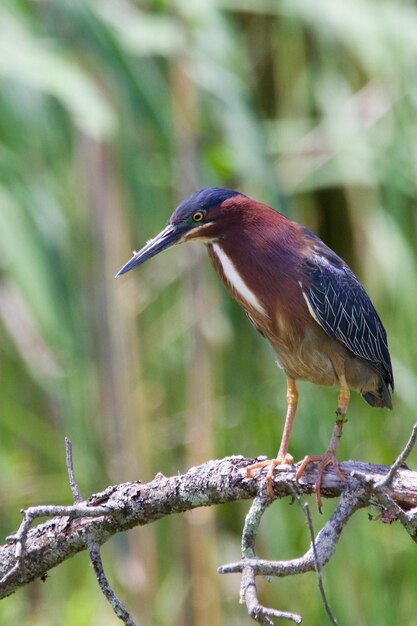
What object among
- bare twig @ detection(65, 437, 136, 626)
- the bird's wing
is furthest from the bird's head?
bare twig @ detection(65, 437, 136, 626)

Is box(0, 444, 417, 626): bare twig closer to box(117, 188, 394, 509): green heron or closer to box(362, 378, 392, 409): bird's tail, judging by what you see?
box(117, 188, 394, 509): green heron

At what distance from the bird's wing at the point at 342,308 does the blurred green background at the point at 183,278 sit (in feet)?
1.91

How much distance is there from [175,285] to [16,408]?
0.96 meters

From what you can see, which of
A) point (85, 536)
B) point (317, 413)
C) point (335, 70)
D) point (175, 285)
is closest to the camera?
point (85, 536)

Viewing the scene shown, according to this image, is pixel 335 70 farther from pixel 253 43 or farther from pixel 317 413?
pixel 317 413

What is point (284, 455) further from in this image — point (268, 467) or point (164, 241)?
point (164, 241)

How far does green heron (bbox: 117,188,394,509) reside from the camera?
2.89 meters

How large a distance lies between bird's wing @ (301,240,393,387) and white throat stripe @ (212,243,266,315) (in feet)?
0.46

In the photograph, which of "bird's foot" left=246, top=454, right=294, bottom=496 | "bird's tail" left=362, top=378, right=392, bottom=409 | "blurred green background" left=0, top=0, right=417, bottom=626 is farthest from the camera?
"blurred green background" left=0, top=0, right=417, bottom=626

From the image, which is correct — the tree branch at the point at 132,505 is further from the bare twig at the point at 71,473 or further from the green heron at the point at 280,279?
the green heron at the point at 280,279

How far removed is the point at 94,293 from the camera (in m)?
4.34

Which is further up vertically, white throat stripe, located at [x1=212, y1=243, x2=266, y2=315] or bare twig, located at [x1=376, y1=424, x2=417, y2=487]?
white throat stripe, located at [x1=212, y1=243, x2=266, y2=315]

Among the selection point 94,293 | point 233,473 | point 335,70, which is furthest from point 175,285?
point 233,473

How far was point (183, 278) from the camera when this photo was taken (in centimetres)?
441
